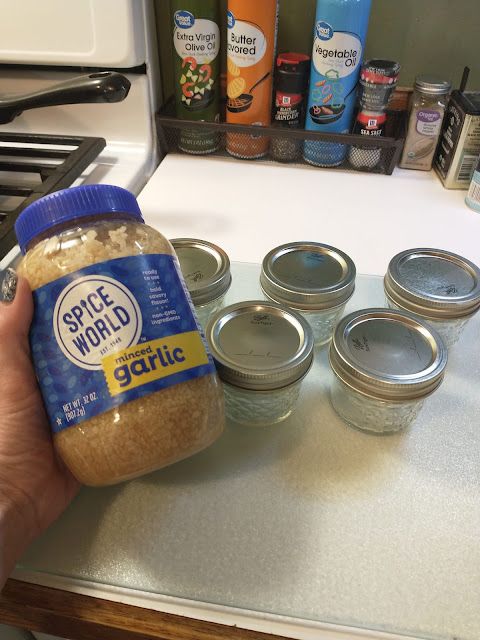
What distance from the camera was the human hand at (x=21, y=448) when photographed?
0.36 meters

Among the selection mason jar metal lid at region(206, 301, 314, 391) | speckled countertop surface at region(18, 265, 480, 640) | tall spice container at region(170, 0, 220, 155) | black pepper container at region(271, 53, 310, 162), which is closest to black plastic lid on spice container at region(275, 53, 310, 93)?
black pepper container at region(271, 53, 310, 162)

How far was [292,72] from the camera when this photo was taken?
0.80 m

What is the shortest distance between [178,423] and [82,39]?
0.68m

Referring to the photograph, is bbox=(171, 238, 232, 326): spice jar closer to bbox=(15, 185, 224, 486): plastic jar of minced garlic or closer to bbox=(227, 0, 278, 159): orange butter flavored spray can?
bbox=(15, 185, 224, 486): plastic jar of minced garlic

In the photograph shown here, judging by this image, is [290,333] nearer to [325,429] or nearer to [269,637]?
[325,429]

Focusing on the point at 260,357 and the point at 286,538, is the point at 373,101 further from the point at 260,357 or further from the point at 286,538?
the point at 286,538

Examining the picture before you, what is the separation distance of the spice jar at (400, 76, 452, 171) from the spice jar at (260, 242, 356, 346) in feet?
1.29

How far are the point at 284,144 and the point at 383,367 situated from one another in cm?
55

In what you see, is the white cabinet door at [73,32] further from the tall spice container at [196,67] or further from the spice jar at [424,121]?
the spice jar at [424,121]

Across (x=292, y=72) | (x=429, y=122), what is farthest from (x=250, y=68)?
(x=429, y=122)

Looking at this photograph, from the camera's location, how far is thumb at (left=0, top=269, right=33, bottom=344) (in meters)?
0.35

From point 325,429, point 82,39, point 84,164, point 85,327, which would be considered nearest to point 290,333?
point 325,429

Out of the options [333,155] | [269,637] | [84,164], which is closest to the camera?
[269,637]

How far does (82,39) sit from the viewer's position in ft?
2.49
